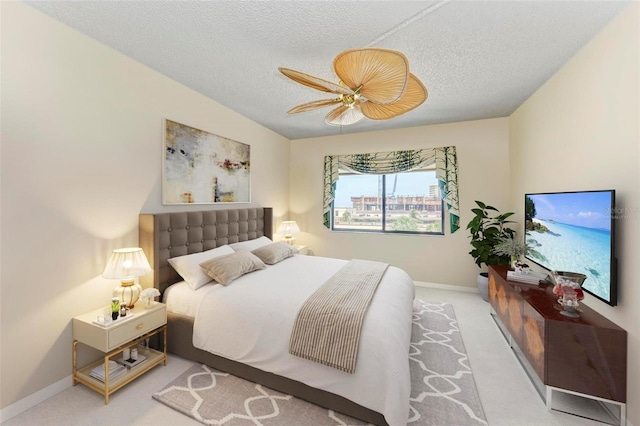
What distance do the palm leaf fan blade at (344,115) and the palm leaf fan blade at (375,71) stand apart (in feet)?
1.24

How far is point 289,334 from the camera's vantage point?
1.75 meters

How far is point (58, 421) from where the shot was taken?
1578mm

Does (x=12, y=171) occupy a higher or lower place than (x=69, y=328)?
higher

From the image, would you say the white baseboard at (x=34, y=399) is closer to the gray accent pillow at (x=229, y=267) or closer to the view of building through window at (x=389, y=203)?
the gray accent pillow at (x=229, y=267)

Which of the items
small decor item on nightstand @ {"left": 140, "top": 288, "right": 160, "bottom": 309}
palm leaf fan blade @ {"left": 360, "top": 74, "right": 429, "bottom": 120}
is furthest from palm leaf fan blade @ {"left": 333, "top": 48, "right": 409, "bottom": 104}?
small decor item on nightstand @ {"left": 140, "top": 288, "right": 160, "bottom": 309}

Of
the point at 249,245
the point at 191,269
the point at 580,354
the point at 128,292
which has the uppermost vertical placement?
the point at 249,245

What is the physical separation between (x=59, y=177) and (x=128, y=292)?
0.97m

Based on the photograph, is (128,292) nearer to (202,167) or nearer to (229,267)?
(229,267)

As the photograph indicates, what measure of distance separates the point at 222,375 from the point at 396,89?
2.42 m

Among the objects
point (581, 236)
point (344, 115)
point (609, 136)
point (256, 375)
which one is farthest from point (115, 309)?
point (609, 136)

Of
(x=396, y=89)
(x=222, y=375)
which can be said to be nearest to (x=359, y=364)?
(x=222, y=375)

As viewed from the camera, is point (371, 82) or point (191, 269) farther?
point (191, 269)

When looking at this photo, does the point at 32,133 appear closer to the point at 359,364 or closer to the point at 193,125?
the point at 193,125

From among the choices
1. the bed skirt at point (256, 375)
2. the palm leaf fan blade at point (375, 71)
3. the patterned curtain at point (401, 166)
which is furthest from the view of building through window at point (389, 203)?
the bed skirt at point (256, 375)
